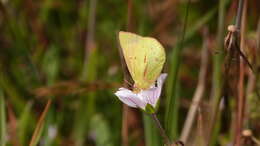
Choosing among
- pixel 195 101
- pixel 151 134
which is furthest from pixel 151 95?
pixel 195 101

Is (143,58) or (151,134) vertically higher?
(143,58)

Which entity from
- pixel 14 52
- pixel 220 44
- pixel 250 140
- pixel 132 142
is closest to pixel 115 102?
pixel 132 142

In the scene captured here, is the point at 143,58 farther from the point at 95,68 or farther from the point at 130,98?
the point at 95,68

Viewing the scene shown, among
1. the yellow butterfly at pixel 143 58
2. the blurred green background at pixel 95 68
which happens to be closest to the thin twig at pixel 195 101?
the blurred green background at pixel 95 68

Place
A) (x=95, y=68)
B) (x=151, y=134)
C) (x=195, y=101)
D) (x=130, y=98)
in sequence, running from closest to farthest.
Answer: (x=130, y=98)
(x=151, y=134)
(x=195, y=101)
(x=95, y=68)

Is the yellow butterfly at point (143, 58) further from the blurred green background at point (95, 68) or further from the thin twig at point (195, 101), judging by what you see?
the thin twig at point (195, 101)

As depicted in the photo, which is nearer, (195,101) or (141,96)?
(141,96)

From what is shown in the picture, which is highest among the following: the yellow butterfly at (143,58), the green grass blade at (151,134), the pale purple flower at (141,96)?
the yellow butterfly at (143,58)
